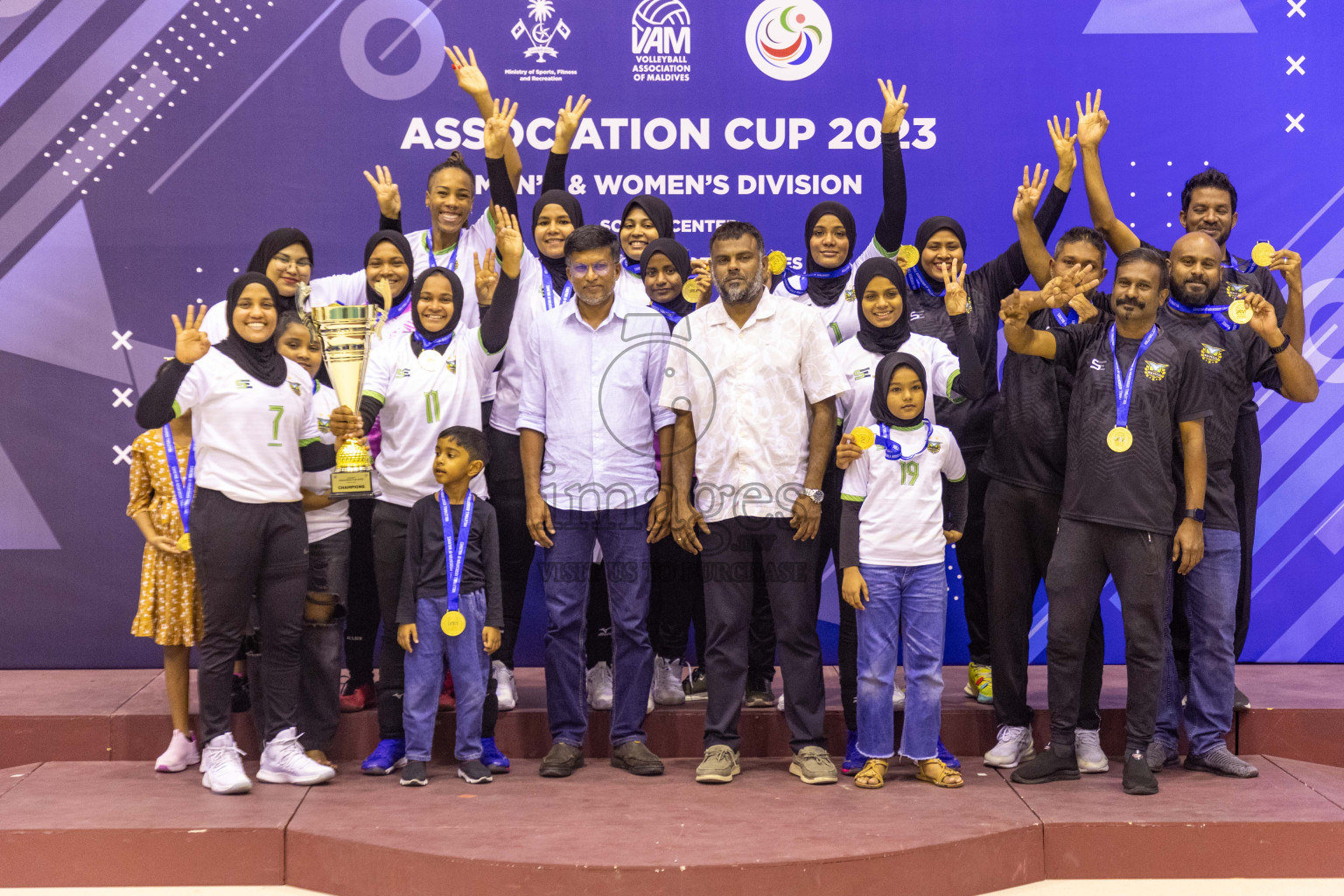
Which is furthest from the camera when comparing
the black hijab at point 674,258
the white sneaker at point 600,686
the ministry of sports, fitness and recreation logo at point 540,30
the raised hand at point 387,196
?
the ministry of sports, fitness and recreation logo at point 540,30

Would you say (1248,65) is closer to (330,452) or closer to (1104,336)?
(1104,336)

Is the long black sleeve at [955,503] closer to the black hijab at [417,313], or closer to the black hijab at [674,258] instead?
the black hijab at [674,258]

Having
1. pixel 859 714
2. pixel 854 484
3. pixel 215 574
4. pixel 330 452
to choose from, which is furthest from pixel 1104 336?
pixel 215 574

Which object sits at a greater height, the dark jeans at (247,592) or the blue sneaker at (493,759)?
the dark jeans at (247,592)

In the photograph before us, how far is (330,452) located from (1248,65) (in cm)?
440

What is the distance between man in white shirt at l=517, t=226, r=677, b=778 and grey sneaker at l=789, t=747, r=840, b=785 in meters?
0.48

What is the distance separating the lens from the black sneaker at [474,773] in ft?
12.3

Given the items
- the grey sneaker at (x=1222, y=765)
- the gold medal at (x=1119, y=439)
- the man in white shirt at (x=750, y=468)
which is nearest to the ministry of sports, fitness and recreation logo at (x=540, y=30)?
the man in white shirt at (x=750, y=468)

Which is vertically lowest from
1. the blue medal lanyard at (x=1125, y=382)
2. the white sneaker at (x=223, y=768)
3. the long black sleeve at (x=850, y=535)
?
the white sneaker at (x=223, y=768)

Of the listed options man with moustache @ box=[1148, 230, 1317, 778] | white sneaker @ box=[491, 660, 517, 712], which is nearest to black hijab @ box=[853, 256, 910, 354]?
man with moustache @ box=[1148, 230, 1317, 778]

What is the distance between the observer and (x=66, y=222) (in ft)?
16.6

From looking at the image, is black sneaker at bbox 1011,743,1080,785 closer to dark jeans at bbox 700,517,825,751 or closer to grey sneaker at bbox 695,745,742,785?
dark jeans at bbox 700,517,825,751

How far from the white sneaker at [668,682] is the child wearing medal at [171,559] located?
5.44 ft

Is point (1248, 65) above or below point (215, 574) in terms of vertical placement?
above
